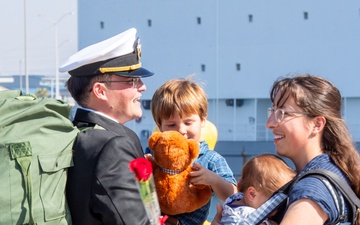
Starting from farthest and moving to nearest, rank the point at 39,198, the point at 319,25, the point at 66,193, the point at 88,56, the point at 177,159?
the point at 319,25
the point at 177,159
the point at 88,56
the point at 66,193
the point at 39,198

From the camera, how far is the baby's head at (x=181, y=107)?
3031mm

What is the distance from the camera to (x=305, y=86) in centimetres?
235

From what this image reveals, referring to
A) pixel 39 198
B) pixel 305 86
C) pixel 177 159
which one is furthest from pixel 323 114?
pixel 39 198

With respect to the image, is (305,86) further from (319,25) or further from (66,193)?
(319,25)

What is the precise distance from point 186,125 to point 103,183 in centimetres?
74

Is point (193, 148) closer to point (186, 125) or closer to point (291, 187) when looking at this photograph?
point (186, 125)

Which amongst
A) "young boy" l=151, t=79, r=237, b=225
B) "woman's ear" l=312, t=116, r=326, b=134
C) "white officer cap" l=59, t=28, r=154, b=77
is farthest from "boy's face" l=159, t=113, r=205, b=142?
"woman's ear" l=312, t=116, r=326, b=134

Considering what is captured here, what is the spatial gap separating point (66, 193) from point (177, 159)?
53cm

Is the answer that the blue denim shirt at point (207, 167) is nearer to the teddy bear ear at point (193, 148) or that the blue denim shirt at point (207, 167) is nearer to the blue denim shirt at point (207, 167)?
the blue denim shirt at point (207, 167)

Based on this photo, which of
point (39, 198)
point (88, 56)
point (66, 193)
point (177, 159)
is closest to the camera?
point (39, 198)

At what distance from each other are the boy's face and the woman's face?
74 centimetres

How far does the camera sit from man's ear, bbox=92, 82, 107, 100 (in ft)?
8.70

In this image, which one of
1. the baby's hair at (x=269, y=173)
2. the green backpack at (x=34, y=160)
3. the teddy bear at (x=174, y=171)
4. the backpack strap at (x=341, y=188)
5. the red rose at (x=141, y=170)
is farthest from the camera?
the teddy bear at (x=174, y=171)

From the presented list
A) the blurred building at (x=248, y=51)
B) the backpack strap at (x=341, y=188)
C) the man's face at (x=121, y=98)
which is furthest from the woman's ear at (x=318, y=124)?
the blurred building at (x=248, y=51)
